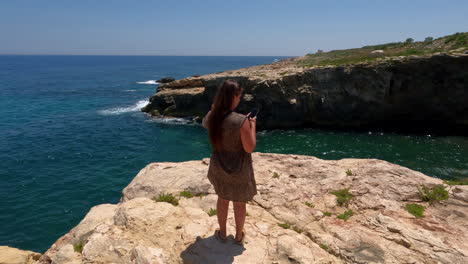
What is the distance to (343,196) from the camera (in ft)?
23.9

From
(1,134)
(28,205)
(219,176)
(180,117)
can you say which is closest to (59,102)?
(1,134)

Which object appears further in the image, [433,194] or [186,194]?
[186,194]

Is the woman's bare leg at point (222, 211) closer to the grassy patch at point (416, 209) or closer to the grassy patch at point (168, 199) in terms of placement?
the grassy patch at point (168, 199)

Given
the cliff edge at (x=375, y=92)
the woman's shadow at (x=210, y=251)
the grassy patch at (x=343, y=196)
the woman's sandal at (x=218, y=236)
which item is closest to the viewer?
the woman's shadow at (x=210, y=251)

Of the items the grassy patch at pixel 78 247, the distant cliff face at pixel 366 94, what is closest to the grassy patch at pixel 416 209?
the grassy patch at pixel 78 247

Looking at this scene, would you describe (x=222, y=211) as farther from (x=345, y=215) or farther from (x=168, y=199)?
(x=345, y=215)

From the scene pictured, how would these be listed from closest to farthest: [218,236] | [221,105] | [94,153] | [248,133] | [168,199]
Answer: [248,133] < [221,105] < [218,236] < [168,199] < [94,153]

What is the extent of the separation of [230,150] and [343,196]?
4198mm

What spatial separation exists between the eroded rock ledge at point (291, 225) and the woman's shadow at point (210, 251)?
2 cm

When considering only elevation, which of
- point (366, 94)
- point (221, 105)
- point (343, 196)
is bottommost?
point (343, 196)

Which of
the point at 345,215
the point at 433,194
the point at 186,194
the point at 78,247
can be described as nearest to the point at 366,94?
the point at 433,194

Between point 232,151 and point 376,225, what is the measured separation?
392 centimetres

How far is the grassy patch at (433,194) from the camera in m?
6.91

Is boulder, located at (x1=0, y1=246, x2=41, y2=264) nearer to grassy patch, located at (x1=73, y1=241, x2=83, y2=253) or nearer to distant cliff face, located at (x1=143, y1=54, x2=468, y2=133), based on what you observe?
grassy patch, located at (x1=73, y1=241, x2=83, y2=253)
